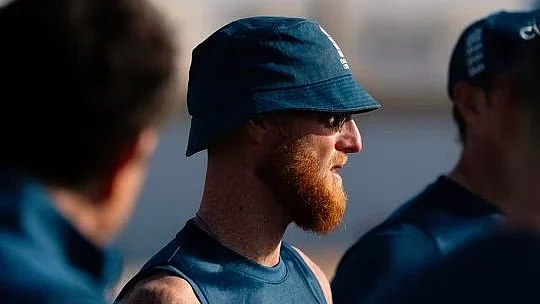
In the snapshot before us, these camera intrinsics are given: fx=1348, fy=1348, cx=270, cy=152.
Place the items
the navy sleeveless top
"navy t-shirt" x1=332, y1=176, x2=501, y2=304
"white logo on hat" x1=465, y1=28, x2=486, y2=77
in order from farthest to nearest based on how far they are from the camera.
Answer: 1. "white logo on hat" x1=465, y1=28, x2=486, y2=77
2. "navy t-shirt" x1=332, y1=176, x2=501, y2=304
3. the navy sleeveless top

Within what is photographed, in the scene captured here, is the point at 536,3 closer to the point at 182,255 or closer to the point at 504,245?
the point at 182,255

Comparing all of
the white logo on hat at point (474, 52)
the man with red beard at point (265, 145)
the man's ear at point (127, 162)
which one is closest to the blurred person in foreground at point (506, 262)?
the man's ear at point (127, 162)

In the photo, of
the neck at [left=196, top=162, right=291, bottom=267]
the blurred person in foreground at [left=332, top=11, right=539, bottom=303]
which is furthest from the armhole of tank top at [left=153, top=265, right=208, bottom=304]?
the blurred person in foreground at [left=332, top=11, right=539, bottom=303]

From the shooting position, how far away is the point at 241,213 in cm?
300

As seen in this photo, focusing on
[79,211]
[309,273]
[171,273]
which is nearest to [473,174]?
[309,273]

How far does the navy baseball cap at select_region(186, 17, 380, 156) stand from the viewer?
2.98m

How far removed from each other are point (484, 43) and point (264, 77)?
2.91 feet

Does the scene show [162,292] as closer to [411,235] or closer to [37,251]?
[411,235]

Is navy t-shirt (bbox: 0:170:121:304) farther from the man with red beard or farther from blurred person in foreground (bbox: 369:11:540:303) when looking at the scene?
the man with red beard

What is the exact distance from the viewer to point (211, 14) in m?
26.0

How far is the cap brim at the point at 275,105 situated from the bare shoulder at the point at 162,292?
1.15 feet

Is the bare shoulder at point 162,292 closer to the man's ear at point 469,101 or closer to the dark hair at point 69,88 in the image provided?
the dark hair at point 69,88

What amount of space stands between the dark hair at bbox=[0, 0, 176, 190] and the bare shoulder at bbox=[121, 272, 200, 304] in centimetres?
93

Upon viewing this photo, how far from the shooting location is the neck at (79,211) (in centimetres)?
183
